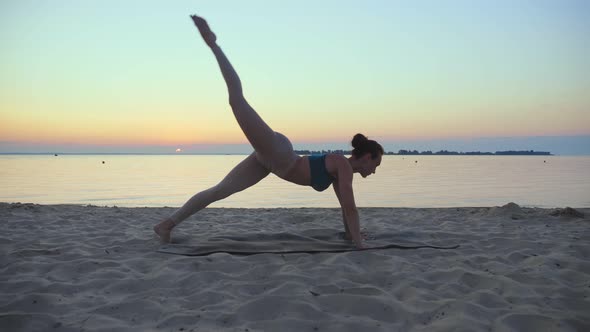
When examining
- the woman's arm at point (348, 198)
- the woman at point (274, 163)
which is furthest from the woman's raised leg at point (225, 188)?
the woman's arm at point (348, 198)

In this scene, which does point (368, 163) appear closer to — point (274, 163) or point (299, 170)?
point (299, 170)

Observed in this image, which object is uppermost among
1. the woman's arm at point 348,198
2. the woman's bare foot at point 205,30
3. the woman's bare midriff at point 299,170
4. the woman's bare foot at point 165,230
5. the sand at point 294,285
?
the woman's bare foot at point 205,30

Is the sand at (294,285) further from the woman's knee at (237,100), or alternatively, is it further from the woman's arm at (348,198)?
the woman's knee at (237,100)

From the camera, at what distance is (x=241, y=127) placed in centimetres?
398

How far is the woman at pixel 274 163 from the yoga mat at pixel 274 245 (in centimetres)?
23

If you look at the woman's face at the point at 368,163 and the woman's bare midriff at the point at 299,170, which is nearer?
the woman's bare midriff at the point at 299,170

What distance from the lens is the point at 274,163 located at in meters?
4.20

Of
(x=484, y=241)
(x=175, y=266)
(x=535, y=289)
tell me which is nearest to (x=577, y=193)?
(x=484, y=241)

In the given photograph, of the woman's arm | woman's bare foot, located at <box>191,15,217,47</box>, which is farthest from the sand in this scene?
woman's bare foot, located at <box>191,15,217,47</box>

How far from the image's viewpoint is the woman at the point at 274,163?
153 inches

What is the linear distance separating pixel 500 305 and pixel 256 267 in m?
1.78

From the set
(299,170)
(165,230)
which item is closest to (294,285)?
(299,170)

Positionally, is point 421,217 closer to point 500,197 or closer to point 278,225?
point 278,225

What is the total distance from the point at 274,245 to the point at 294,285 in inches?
48.7
